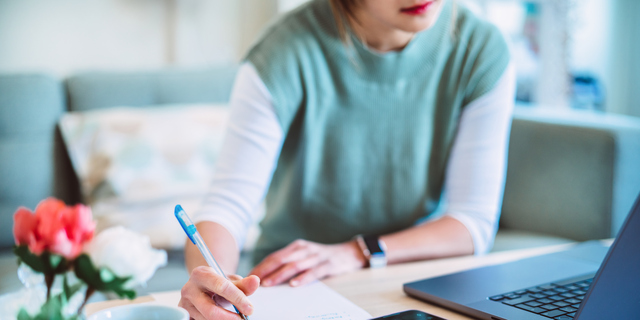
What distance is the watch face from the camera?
0.80 m

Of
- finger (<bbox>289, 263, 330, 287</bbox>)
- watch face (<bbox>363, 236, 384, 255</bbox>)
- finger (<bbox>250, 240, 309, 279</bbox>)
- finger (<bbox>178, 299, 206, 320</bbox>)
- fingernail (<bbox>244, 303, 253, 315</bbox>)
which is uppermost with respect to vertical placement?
fingernail (<bbox>244, 303, 253, 315</bbox>)

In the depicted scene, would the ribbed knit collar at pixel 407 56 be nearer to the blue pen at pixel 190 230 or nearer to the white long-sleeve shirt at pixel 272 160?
the white long-sleeve shirt at pixel 272 160

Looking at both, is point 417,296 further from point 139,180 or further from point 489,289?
point 139,180

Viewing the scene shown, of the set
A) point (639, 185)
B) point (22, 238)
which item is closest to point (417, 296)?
point (22, 238)

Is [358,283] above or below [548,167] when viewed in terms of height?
above

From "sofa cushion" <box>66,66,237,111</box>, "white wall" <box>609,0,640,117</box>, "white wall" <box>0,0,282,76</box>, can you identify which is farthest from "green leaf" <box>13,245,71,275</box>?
"white wall" <box>609,0,640,117</box>

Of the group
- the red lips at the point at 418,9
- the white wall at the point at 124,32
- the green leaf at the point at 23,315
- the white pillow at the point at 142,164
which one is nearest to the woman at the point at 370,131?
the red lips at the point at 418,9

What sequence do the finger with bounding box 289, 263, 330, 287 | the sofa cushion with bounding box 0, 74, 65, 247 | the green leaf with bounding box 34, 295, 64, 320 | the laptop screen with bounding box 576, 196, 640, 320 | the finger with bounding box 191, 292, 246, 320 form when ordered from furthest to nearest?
1. the sofa cushion with bounding box 0, 74, 65, 247
2. the finger with bounding box 289, 263, 330, 287
3. the finger with bounding box 191, 292, 246, 320
4. the laptop screen with bounding box 576, 196, 640, 320
5. the green leaf with bounding box 34, 295, 64, 320

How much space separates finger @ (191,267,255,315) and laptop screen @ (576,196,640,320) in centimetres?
29

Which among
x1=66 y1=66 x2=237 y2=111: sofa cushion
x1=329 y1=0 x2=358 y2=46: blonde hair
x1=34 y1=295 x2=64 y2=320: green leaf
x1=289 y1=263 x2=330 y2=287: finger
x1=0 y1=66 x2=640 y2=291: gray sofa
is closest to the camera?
x1=34 y1=295 x2=64 y2=320: green leaf

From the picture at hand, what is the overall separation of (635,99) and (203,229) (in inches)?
96.5

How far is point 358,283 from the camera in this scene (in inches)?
27.2

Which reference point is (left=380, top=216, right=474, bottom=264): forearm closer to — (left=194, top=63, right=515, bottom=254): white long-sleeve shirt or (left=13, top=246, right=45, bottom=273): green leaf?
(left=194, top=63, right=515, bottom=254): white long-sleeve shirt

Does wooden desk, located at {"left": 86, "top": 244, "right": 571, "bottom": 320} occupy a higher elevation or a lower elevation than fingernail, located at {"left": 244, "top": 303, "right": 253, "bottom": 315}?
lower
